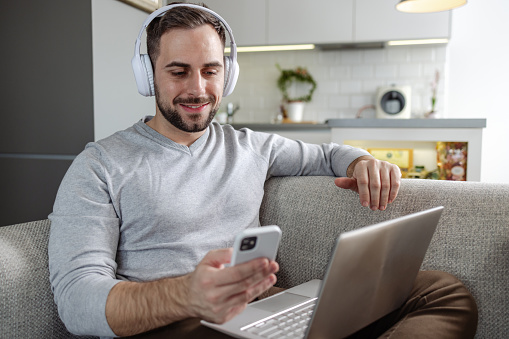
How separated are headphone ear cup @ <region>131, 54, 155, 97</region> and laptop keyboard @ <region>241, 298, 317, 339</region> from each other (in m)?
0.75

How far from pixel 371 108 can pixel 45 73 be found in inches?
115

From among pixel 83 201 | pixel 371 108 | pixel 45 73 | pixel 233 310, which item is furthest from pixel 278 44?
pixel 233 310

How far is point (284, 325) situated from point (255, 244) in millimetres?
379

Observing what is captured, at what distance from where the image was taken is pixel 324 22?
160 inches

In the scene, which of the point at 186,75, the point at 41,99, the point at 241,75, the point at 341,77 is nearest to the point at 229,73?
the point at 186,75

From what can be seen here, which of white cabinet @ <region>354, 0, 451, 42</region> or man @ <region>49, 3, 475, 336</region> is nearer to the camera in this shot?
man @ <region>49, 3, 475, 336</region>

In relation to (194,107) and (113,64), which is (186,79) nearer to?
(194,107)

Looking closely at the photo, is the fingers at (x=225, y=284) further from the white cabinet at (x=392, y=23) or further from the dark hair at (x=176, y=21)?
the white cabinet at (x=392, y=23)

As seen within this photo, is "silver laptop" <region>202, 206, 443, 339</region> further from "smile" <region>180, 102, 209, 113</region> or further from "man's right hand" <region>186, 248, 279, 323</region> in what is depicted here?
"smile" <region>180, 102, 209, 113</region>

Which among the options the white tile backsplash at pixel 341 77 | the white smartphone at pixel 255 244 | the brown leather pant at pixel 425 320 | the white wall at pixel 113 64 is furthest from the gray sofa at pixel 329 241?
the white tile backsplash at pixel 341 77

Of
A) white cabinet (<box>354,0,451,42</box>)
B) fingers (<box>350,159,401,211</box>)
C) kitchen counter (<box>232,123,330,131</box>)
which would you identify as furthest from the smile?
white cabinet (<box>354,0,451,42</box>)

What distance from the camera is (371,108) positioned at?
14.1 ft

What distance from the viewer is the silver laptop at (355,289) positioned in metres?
0.78

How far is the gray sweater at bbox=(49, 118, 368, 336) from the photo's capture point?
1042 millimetres
